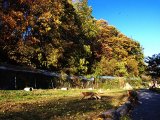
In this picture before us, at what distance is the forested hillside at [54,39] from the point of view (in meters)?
36.4

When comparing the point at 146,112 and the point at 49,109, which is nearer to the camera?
the point at 49,109

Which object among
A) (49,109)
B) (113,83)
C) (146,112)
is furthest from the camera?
(113,83)

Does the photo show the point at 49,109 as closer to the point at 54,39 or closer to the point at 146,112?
the point at 146,112

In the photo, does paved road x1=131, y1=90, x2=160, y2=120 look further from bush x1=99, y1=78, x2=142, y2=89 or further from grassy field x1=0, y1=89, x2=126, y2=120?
bush x1=99, y1=78, x2=142, y2=89

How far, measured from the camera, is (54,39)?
42656 mm

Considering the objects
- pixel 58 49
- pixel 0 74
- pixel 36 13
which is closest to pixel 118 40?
pixel 58 49

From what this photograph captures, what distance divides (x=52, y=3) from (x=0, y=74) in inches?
486

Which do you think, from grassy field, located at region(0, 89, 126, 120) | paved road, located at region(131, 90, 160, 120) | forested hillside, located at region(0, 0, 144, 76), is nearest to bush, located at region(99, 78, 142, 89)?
forested hillside, located at region(0, 0, 144, 76)

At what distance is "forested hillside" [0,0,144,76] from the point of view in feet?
119

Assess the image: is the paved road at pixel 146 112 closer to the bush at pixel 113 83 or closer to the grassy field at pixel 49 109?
the grassy field at pixel 49 109

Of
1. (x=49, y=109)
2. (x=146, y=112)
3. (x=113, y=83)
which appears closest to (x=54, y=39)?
(x=113, y=83)

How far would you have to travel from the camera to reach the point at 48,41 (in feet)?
141

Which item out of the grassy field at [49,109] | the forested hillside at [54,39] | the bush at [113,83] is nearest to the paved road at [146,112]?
the grassy field at [49,109]

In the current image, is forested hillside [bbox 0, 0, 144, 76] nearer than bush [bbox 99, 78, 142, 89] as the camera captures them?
Yes
